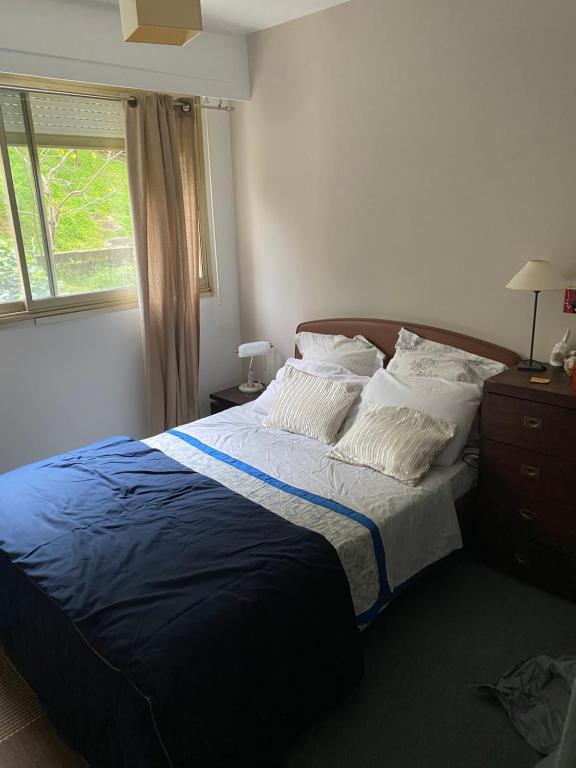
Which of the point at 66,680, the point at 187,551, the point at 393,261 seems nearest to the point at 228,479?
the point at 187,551

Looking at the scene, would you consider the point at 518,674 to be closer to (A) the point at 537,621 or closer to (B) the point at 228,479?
(A) the point at 537,621

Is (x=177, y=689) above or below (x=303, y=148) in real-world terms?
below

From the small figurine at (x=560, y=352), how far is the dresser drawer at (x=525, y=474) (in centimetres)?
46

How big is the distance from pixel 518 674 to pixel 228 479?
1325 millimetres

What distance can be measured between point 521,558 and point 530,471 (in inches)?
16.4

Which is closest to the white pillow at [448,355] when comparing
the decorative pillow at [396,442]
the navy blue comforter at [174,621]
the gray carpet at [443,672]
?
the decorative pillow at [396,442]

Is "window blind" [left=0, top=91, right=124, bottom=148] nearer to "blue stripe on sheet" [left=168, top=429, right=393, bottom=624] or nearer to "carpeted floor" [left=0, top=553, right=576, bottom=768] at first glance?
"blue stripe on sheet" [left=168, top=429, right=393, bottom=624]

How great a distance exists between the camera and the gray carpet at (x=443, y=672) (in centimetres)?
173

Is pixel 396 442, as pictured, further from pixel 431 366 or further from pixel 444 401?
pixel 431 366

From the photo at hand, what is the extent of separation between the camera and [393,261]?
3092 millimetres

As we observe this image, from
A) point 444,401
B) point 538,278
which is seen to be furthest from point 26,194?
point 538,278

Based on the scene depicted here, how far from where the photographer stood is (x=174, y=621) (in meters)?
1.54

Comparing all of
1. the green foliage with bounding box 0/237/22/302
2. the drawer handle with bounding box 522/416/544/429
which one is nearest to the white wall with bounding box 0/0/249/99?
the green foliage with bounding box 0/237/22/302

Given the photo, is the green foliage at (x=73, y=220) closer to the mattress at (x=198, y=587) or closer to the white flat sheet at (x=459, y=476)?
the mattress at (x=198, y=587)
